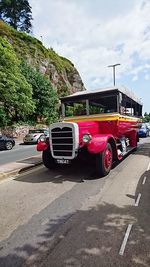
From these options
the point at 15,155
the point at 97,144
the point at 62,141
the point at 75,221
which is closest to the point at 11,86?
the point at 15,155

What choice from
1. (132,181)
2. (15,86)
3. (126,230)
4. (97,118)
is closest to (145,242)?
(126,230)

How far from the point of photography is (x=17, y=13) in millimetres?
70375

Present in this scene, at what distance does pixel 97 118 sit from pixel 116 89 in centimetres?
131

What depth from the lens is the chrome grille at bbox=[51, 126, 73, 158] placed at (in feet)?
27.8

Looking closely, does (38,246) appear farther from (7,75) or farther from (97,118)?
(7,75)

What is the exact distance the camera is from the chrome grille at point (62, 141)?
8.47 metres

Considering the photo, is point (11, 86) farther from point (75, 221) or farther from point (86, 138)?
point (75, 221)

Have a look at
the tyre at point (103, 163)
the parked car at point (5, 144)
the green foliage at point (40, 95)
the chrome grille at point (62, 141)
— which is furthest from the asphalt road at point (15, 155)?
the green foliage at point (40, 95)

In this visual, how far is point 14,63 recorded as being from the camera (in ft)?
95.9

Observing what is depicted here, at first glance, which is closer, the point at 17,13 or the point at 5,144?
the point at 5,144

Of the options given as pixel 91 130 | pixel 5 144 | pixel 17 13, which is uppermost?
pixel 17 13

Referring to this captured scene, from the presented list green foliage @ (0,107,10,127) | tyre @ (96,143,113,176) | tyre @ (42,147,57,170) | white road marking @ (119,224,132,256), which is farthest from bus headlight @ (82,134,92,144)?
green foliage @ (0,107,10,127)

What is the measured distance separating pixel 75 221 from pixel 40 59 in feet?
Answer: 151

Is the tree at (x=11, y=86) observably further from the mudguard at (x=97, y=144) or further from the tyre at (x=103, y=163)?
the tyre at (x=103, y=163)
